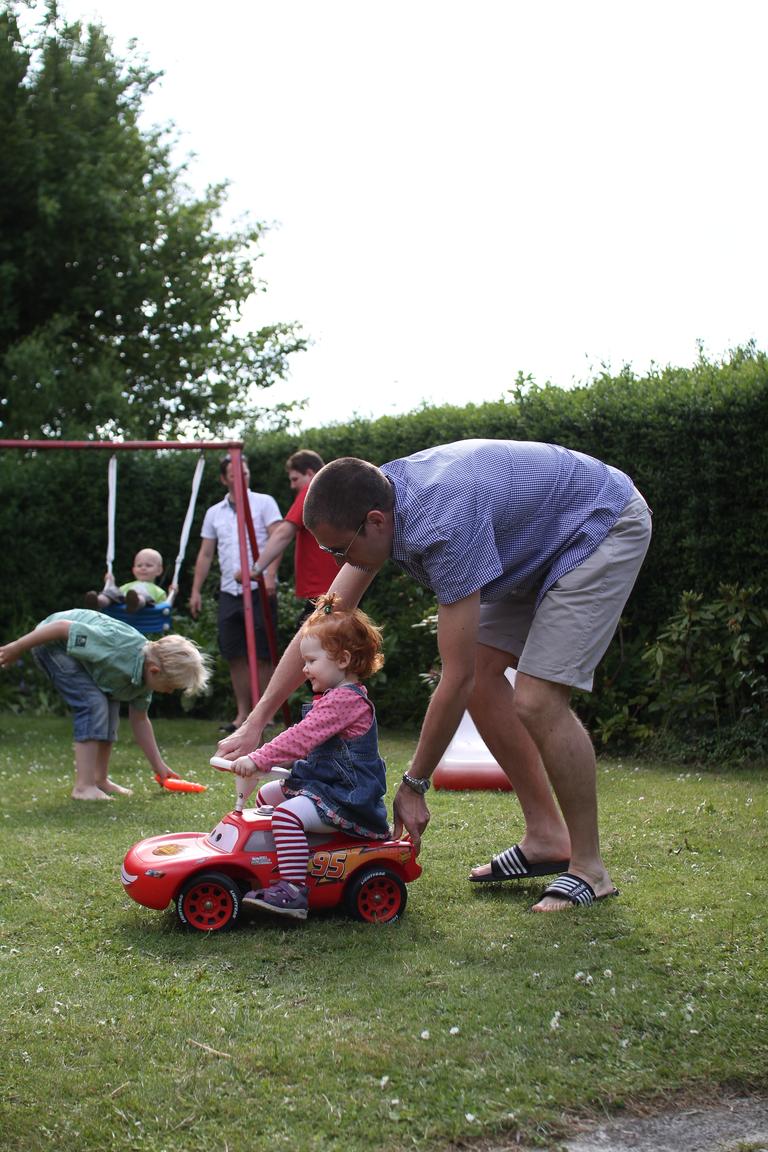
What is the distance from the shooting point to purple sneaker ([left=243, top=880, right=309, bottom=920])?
12.7ft

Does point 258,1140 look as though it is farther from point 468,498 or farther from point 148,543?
point 148,543

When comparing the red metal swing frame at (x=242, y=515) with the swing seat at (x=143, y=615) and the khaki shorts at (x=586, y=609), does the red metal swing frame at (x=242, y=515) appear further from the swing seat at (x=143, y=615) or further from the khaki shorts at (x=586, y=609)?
the khaki shorts at (x=586, y=609)

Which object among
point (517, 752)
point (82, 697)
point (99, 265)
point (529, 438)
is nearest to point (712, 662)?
point (529, 438)

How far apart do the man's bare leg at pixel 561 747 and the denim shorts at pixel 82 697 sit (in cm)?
334

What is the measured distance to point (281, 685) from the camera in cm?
427

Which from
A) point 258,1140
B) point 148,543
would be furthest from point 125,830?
point 148,543

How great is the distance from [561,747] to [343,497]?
1077 millimetres

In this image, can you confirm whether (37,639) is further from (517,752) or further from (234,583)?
(517,752)

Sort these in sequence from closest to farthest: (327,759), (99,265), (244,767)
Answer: (244,767) → (327,759) → (99,265)

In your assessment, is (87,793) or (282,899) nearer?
(282,899)

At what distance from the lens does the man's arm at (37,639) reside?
648cm

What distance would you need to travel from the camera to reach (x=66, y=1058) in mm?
2814

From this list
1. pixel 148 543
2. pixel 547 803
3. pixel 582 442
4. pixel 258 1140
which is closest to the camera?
pixel 258 1140

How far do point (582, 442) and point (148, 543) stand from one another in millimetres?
5186
